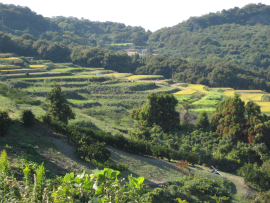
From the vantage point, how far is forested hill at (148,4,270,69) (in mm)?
90688

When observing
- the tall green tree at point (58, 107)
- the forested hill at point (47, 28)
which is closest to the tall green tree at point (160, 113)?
the tall green tree at point (58, 107)

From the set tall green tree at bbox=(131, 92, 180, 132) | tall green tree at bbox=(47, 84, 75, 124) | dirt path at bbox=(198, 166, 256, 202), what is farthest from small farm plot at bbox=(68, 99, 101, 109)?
dirt path at bbox=(198, 166, 256, 202)

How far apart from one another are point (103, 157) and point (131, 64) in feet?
173

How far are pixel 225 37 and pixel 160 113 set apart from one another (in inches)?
3902

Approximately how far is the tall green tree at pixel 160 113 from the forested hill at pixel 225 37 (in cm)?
5715

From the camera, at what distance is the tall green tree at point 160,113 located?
21.9m

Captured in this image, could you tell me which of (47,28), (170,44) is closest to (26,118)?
(47,28)

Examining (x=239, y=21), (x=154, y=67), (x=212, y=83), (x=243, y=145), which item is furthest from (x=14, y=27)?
(x=239, y=21)

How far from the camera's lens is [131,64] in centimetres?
6238

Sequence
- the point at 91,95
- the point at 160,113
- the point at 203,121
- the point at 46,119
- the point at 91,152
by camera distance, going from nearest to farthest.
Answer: the point at 91,152
the point at 46,119
the point at 160,113
the point at 203,121
the point at 91,95

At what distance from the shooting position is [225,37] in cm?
10931

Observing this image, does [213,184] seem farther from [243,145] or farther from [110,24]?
[110,24]

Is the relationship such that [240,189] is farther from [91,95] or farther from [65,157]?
[91,95]

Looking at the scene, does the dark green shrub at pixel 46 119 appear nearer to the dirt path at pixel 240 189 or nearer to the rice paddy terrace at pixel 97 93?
the rice paddy terrace at pixel 97 93
